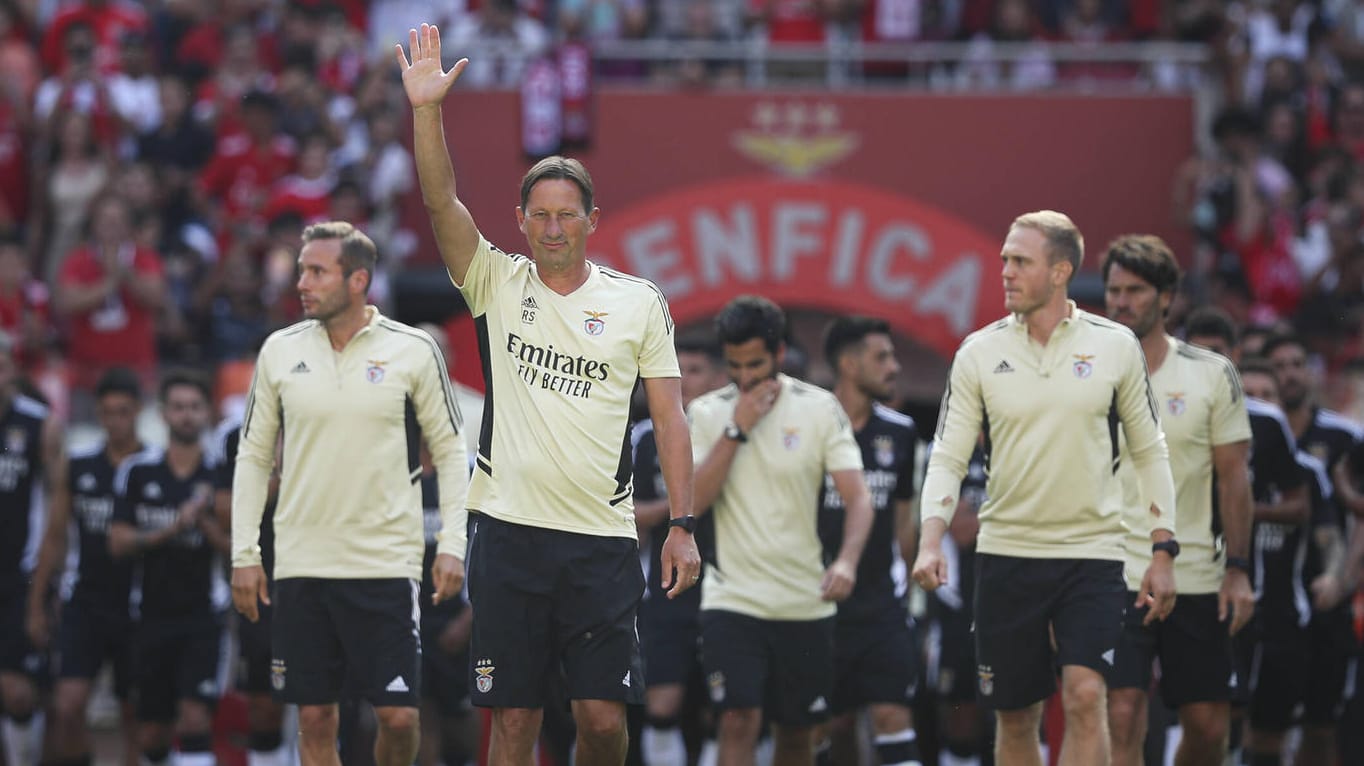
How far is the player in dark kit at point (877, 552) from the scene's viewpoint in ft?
31.9

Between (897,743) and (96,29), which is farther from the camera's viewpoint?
(96,29)

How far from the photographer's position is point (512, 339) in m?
7.17

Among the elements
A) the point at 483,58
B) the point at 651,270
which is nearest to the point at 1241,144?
the point at 651,270

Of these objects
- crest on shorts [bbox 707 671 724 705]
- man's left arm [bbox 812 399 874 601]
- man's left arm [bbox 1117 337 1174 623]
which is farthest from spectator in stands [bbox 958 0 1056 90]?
man's left arm [bbox 1117 337 1174 623]

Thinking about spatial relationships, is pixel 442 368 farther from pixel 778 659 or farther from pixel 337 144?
pixel 337 144

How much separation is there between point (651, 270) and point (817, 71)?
2.98 meters

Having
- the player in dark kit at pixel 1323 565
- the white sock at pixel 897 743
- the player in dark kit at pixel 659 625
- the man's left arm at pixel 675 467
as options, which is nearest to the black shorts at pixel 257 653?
the player in dark kit at pixel 659 625

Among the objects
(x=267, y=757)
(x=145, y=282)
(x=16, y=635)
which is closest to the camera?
(x=267, y=757)

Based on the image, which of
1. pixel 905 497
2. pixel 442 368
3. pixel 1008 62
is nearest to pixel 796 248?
pixel 1008 62

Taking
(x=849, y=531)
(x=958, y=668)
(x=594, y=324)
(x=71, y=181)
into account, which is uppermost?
(x=71, y=181)

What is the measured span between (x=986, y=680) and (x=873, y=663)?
1.81m

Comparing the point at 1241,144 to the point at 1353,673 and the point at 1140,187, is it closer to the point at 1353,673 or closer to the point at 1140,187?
the point at 1140,187

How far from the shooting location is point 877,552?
9.96 m

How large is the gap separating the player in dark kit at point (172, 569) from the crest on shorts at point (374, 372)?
302 centimetres
